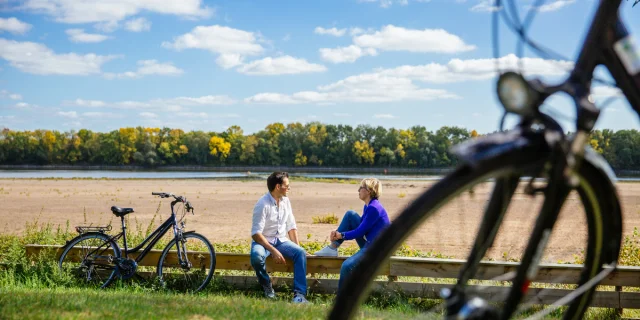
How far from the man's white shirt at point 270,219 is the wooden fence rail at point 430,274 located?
0.33 meters

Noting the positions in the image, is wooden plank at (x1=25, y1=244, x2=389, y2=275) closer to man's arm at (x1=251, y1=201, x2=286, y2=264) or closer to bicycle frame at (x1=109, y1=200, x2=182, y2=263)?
bicycle frame at (x1=109, y1=200, x2=182, y2=263)

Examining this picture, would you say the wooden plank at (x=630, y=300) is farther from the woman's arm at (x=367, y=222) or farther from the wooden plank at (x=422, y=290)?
the woman's arm at (x=367, y=222)

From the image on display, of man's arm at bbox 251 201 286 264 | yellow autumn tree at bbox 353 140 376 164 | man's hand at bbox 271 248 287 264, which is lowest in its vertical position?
man's hand at bbox 271 248 287 264

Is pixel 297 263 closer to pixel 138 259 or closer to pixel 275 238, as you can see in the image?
pixel 275 238

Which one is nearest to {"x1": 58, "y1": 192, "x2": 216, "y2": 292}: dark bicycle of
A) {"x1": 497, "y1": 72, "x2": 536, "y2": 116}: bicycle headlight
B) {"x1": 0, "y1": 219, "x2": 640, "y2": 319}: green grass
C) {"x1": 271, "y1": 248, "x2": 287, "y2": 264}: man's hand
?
{"x1": 0, "y1": 219, "x2": 640, "y2": 319}: green grass

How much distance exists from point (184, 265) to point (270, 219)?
49.4 inches

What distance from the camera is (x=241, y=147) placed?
449 ft

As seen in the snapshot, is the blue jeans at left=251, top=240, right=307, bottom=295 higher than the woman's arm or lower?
lower

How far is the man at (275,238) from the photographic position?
22.5 feet

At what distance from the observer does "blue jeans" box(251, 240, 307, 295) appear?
6.83 m

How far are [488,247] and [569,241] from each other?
12.4 meters

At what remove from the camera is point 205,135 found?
5684 inches

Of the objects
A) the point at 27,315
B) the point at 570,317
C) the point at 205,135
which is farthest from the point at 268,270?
the point at 205,135

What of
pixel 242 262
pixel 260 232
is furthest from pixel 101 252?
pixel 260 232
